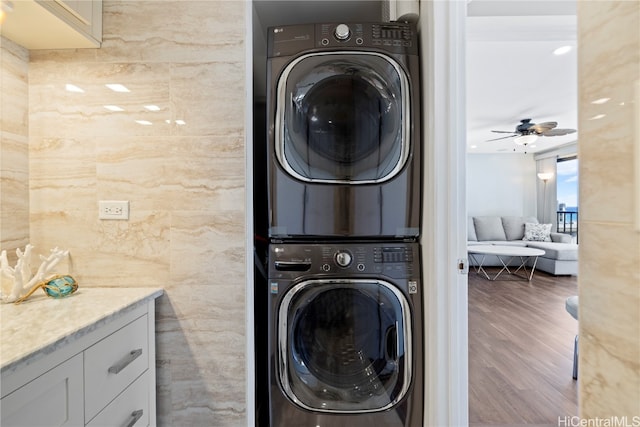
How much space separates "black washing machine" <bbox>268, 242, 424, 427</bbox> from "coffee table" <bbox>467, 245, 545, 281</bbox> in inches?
155

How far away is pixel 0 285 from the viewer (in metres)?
1.13

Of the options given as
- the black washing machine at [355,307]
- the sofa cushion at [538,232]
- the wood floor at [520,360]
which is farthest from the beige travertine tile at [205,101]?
the sofa cushion at [538,232]

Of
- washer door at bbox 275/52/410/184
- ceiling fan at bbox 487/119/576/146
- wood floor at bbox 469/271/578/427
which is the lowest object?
wood floor at bbox 469/271/578/427

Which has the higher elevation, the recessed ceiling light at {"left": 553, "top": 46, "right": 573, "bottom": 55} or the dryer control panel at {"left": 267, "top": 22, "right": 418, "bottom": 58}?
the recessed ceiling light at {"left": 553, "top": 46, "right": 573, "bottom": 55}

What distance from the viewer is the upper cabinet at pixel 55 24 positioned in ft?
3.65

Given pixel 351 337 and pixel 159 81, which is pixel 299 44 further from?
pixel 351 337

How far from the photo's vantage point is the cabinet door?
72 cm

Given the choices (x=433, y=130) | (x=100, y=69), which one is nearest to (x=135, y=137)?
(x=100, y=69)

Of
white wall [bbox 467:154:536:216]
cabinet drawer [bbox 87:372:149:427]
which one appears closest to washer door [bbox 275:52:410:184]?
cabinet drawer [bbox 87:372:149:427]

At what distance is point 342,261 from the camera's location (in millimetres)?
1428

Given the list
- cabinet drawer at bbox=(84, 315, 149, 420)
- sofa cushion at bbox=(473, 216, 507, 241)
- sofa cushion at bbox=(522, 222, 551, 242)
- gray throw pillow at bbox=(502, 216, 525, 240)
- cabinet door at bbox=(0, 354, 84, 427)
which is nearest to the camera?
cabinet door at bbox=(0, 354, 84, 427)

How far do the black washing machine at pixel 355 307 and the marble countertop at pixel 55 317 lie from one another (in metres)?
0.58

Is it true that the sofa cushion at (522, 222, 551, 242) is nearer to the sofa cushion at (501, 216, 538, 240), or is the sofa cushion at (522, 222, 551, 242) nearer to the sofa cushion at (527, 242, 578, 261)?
the sofa cushion at (501, 216, 538, 240)

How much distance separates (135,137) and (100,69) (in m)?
0.33
